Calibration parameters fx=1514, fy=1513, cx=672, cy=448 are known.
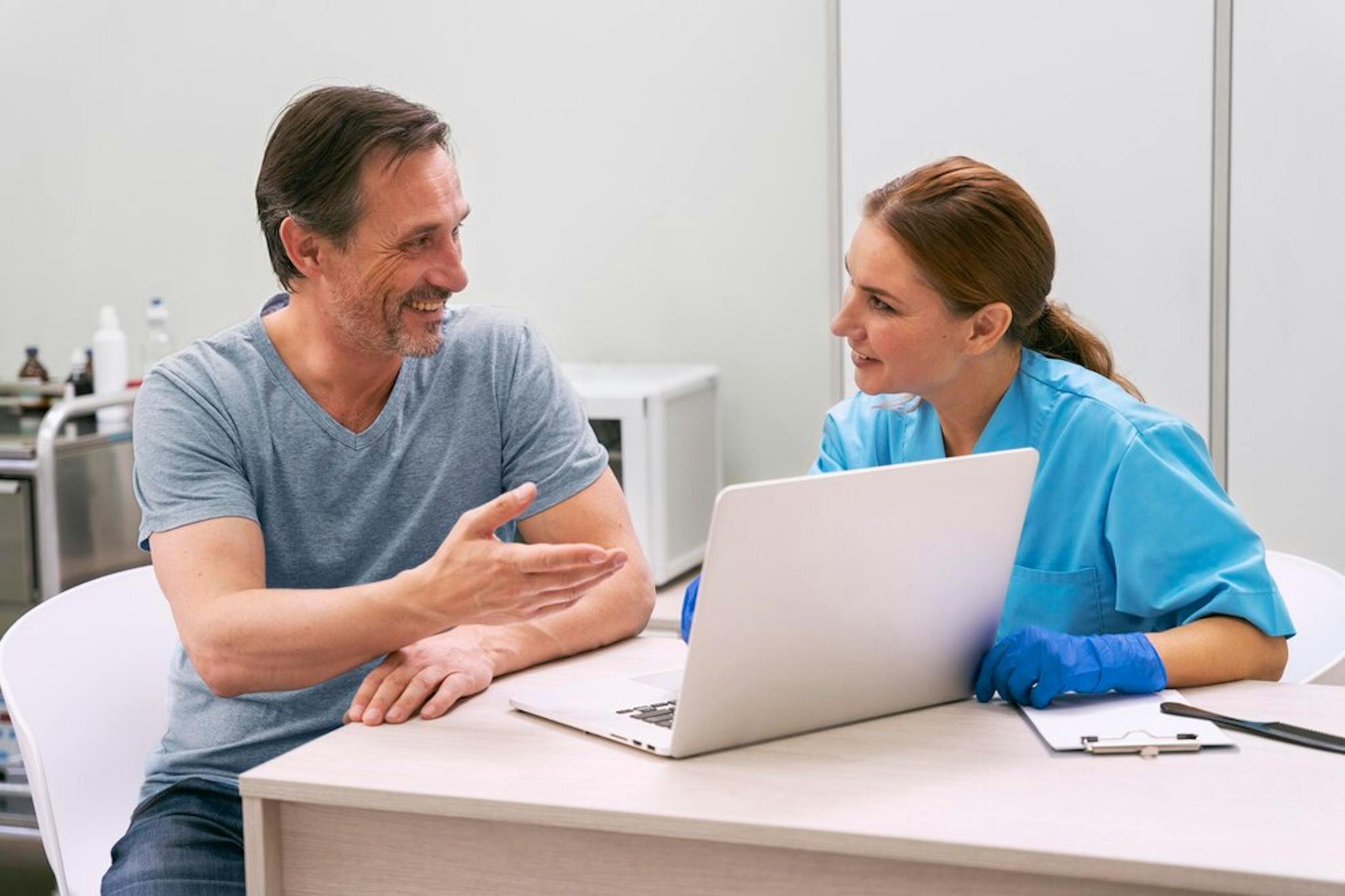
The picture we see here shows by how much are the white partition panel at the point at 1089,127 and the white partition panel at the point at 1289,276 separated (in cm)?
6

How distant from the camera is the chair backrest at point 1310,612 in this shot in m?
1.73

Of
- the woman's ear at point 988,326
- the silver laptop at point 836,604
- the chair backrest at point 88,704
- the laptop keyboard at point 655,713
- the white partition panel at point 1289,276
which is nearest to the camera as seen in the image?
the silver laptop at point 836,604

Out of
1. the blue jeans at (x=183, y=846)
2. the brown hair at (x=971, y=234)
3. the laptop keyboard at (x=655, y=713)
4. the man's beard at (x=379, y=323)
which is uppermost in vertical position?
the brown hair at (x=971, y=234)

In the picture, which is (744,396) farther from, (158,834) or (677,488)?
(158,834)

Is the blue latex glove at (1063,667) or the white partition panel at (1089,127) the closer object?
the blue latex glove at (1063,667)

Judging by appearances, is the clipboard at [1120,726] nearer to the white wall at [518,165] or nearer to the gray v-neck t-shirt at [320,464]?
the gray v-neck t-shirt at [320,464]

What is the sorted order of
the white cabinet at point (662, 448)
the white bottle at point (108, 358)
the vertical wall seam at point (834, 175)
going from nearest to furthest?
the vertical wall seam at point (834, 175) < the white cabinet at point (662, 448) < the white bottle at point (108, 358)

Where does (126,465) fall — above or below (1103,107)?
below

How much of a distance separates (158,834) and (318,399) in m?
0.50

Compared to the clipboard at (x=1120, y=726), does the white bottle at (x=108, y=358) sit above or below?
above

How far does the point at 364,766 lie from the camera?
4.18ft

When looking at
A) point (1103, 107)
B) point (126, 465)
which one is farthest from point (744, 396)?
point (126, 465)

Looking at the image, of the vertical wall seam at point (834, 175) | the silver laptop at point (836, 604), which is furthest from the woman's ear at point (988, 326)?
the vertical wall seam at point (834, 175)

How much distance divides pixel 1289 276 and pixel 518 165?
1.66 m
